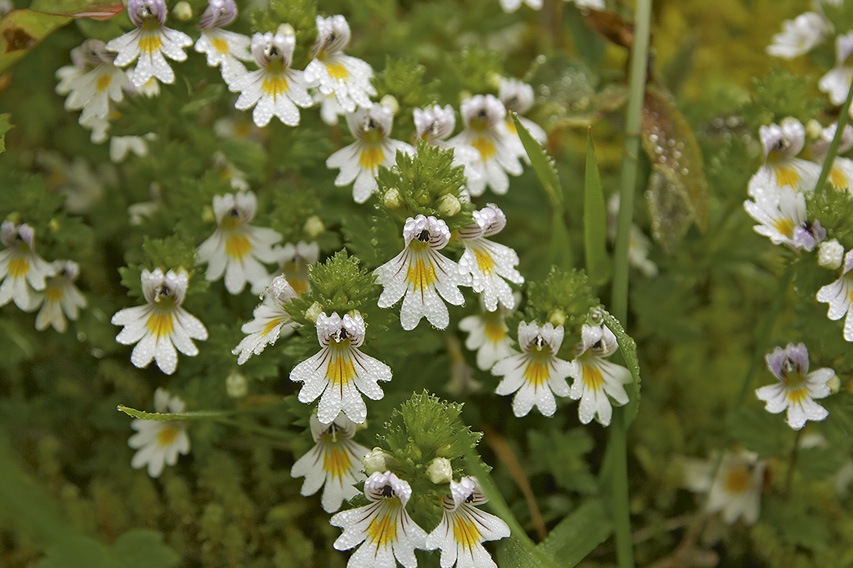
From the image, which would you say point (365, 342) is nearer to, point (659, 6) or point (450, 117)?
point (450, 117)

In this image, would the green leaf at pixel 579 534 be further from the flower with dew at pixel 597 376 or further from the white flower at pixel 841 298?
the white flower at pixel 841 298

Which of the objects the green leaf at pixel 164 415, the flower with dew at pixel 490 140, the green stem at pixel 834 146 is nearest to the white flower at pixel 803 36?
the green stem at pixel 834 146

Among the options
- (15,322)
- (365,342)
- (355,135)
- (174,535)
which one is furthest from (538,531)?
(15,322)

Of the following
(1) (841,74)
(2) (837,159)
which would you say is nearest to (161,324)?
(2) (837,159)

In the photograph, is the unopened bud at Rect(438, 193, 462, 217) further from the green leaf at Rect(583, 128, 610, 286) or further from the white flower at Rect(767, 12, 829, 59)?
the white flower at Rect(767, 12, 829, 59)

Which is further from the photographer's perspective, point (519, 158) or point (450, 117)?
point (519, 158)

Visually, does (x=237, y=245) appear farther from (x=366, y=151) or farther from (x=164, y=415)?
(x=164, y=415)
